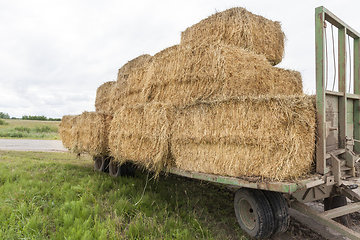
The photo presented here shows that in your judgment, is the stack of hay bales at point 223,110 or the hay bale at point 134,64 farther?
the hay bale at point 134,64

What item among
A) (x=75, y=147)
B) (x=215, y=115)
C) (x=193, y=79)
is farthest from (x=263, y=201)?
(x=75, y=147)

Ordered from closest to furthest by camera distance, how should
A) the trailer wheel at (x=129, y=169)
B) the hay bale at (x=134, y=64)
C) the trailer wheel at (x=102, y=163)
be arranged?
the trailer wheel at (x=129, y=169) → the trailer wheel at (x=102, y=163) → the hay bale at (x=134, y=64)

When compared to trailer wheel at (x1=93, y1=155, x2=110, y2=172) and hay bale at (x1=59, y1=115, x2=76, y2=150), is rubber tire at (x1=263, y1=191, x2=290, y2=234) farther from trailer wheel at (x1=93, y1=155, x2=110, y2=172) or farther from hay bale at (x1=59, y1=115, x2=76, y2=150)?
hay bale at (x1=59, y1=115, x2=76, y2=150)

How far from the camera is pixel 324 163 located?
3299 millimetres

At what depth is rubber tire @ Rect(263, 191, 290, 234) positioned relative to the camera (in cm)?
347

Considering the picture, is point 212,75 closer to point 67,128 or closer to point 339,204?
point 339,204

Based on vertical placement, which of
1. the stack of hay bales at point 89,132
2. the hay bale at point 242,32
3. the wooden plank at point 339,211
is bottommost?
the wooden plank at point 339,211

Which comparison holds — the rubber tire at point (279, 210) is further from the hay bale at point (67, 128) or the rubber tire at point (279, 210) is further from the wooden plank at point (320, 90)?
the hay bale at point (67, 128)

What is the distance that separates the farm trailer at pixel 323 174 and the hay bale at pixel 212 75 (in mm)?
1250

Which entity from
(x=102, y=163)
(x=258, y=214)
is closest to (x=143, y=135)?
(x=258, y=214)

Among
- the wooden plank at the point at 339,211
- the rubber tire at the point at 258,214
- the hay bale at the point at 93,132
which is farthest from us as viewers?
the hay bale at the point at 93,132

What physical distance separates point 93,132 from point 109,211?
3.00 metres

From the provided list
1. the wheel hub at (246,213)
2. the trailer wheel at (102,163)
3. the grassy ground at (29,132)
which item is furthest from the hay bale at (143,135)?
the grassy ground at (29,132)

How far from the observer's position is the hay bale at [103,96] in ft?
32.6
